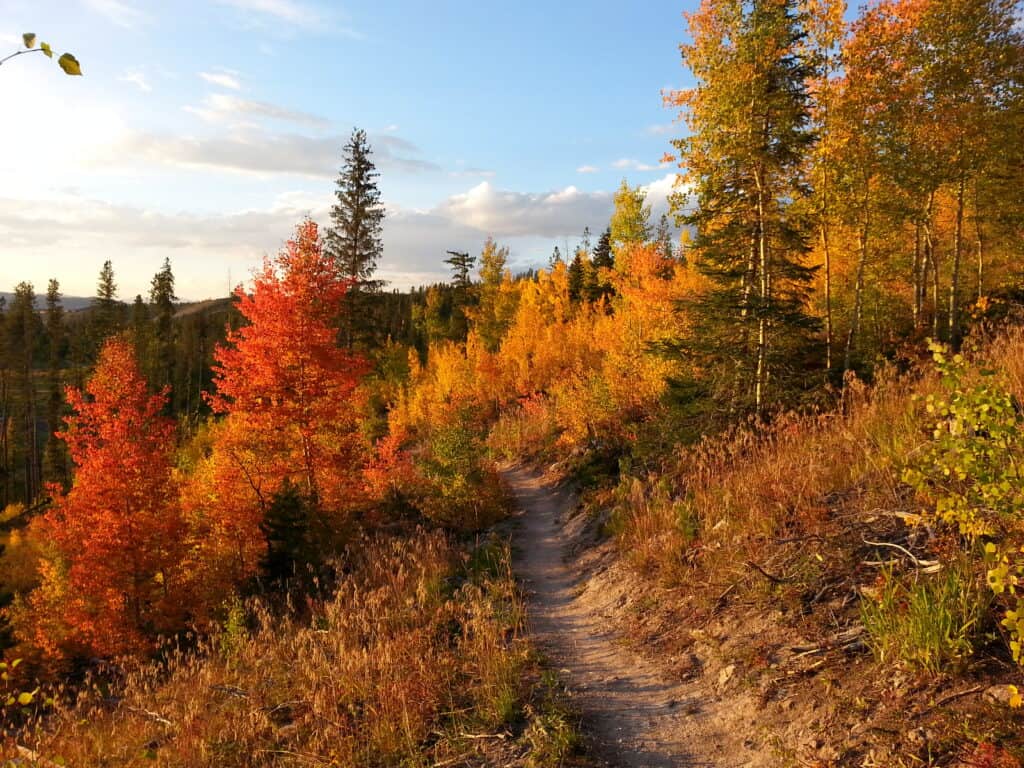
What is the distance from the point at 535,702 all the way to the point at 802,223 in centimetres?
1382

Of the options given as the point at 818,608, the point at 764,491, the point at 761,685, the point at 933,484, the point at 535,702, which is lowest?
the point at 535,702

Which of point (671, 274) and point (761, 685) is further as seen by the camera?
point (671, 274)

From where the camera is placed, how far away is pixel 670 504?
9.59 metres

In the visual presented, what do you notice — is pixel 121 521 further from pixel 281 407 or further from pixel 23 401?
pixel 23 401

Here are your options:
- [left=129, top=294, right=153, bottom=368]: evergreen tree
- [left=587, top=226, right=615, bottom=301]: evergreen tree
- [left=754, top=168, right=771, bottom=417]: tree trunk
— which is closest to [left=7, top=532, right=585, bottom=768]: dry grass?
[left=754, top=168, right=771, bottom=417]: tree trunk

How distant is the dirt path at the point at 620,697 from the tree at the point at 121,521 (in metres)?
12.0

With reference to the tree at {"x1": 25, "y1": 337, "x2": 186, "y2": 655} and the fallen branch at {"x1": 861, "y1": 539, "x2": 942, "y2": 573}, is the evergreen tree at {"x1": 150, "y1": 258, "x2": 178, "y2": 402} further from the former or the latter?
the fallen branch at {"x1": 861, "y1": 539, "x2": 942, "y2": 573}

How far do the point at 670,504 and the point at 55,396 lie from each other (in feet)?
219

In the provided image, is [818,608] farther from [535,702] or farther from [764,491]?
[535,702]

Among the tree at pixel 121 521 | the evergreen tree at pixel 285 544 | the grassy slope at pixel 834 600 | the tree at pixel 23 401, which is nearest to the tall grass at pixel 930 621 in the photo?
the grassy slope at pixel 834 600

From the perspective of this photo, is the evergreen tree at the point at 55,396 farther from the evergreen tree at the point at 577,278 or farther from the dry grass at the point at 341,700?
the dry grass at the point at 341,700

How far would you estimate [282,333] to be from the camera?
548 inches

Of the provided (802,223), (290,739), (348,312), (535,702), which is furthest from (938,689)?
(348,312)

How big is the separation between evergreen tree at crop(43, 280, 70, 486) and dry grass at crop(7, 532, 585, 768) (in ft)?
166
